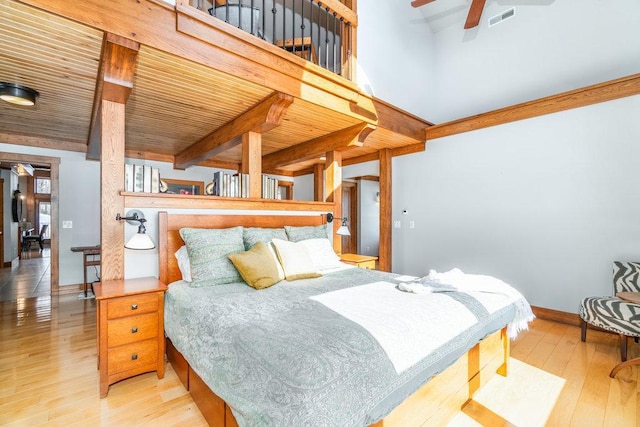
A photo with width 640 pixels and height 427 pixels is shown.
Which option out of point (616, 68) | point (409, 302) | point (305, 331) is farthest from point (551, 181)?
point (305, 331)

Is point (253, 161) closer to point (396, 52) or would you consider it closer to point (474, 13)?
point (396, 52)

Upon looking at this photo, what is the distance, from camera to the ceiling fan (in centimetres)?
345

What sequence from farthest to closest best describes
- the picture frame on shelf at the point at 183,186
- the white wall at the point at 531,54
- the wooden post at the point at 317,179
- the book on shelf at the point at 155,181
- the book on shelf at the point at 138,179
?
the wooden post at the point at 317,179
the picture frame on shelf at the point at 183,186
the white wall at the point at 531,54
the book on shelf at the point at 155,181
the book on shelf at the point at 138,179

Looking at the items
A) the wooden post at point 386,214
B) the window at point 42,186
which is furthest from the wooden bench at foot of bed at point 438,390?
the window at point 42,186

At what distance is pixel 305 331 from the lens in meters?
1.28

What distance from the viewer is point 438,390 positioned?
5.12 feet

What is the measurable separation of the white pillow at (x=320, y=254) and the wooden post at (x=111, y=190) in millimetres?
1536

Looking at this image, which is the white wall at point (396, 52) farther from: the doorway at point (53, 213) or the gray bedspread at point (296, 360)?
the doorway at point (53, 213)

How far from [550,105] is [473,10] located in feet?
5.08

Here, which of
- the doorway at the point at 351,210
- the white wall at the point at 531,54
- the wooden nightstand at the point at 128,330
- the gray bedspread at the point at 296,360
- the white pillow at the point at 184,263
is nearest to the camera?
the gray bedspread at the point at 296,360

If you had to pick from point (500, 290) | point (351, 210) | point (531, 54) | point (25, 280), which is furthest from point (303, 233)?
point (25, 280)

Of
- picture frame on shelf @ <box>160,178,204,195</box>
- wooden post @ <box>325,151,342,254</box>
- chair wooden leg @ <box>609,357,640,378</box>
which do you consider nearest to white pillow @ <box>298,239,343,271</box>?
wooden post @ <box>325,151,342,254</box>

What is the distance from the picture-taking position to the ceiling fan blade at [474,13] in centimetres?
348

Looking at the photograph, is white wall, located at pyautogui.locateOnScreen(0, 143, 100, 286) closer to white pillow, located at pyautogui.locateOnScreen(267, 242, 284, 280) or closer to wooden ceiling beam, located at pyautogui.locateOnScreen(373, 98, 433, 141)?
white pillow, located at pyautogui.locateOnScreen(267, 242, 284, 280)
